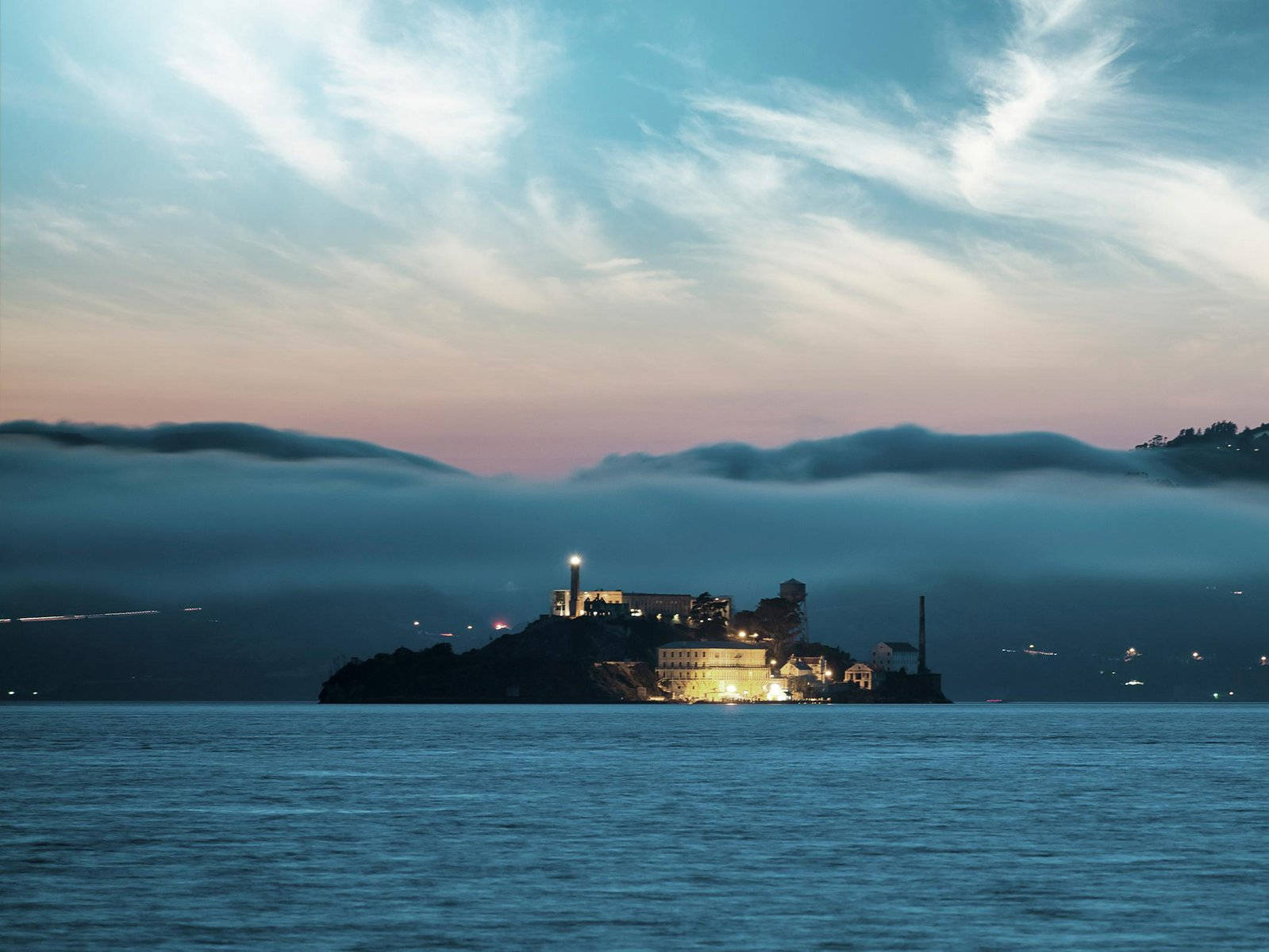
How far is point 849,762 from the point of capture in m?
152

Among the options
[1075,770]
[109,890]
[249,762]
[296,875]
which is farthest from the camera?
[249,762]

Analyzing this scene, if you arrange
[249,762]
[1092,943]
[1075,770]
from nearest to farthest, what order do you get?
[1092,943]
[1075,770]
[249,762]

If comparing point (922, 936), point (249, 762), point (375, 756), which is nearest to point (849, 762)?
point (375, 756)

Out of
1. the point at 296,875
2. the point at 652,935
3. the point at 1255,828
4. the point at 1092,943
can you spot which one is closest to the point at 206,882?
the point at 296,875

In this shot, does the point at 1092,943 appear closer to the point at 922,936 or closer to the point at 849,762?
the point at 922,936

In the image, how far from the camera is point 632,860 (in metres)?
68.2

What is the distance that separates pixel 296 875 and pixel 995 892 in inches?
1087

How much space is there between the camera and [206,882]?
2384 inches

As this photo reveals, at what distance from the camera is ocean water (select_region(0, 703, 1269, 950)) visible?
1949 inches

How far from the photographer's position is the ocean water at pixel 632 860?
162 feet

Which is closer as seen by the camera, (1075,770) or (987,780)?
(987,780)

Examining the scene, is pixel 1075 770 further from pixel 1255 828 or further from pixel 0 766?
pixel 0 766

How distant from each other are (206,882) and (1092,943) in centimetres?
3353

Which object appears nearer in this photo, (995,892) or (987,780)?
(995,892)
